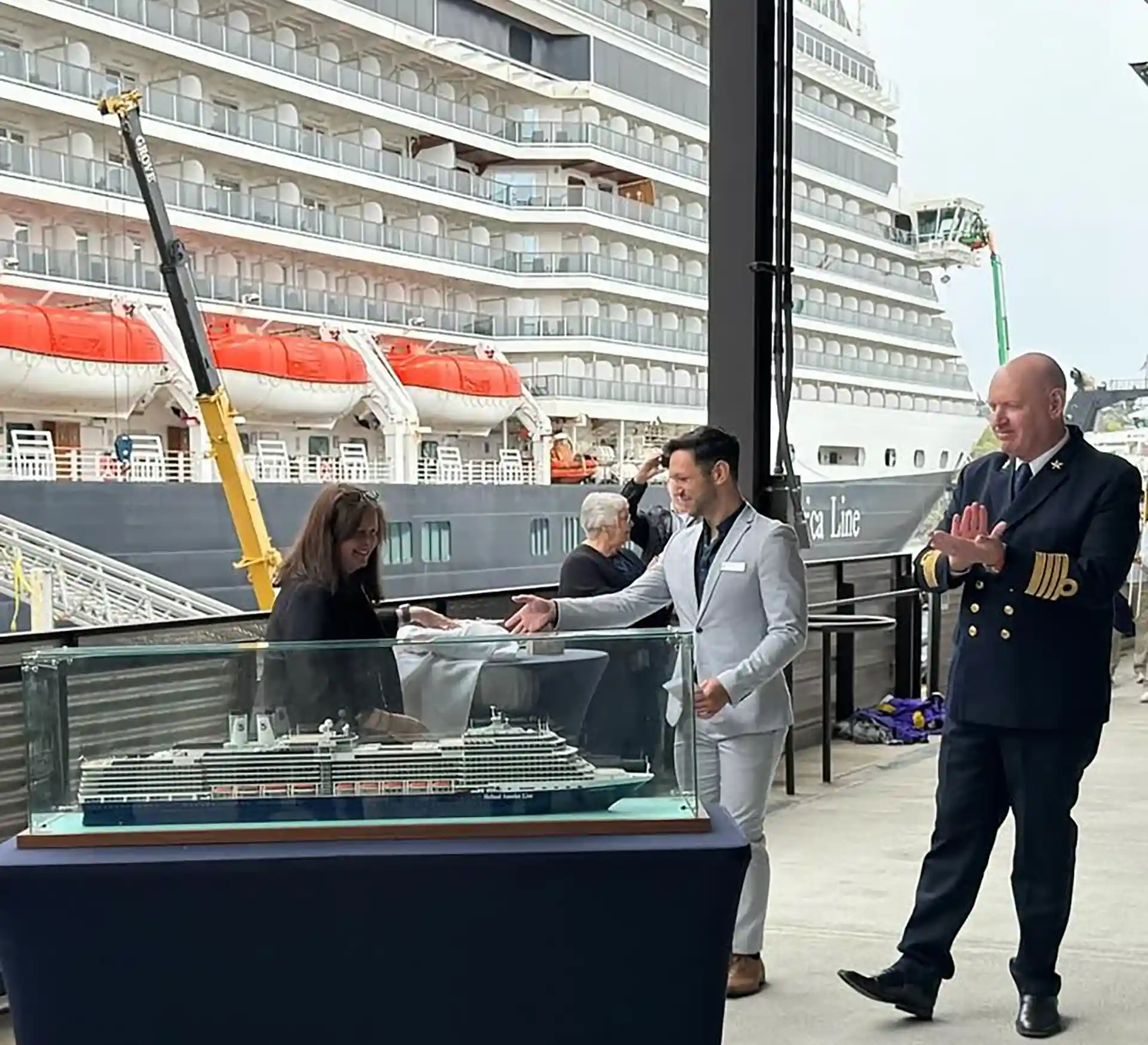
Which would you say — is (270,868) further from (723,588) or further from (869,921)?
(869,921)

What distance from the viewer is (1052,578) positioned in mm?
2604

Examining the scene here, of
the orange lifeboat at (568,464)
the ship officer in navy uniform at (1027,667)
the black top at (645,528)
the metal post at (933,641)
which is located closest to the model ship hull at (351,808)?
the ship officer in navy uniform at (1027,667)

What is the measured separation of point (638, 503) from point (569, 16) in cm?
892

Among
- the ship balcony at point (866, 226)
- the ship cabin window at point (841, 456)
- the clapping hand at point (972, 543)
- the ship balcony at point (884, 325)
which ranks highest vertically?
the ship balcony at point (866, 226)

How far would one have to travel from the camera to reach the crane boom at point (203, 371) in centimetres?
823

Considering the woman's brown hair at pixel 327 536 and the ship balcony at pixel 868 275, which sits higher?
the ship balcony at pixel 868 275

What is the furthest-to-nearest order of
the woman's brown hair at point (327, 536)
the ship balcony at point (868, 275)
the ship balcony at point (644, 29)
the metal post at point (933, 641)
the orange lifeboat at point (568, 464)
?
the ship balcony at point (868, 275) < the ship balcony at point (644, 29) < the orange lifeboat at point (568, 464) < the metal post at point (933, 641) < the woman's brown hair at point (327, 536)

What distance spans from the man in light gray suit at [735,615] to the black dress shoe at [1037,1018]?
60 cm

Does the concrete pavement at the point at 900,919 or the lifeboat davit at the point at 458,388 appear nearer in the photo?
the concrete pavement at the point at 900,919

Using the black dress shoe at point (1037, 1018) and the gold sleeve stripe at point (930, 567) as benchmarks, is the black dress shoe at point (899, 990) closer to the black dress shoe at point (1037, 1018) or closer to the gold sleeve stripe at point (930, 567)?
the black dress shoe at point (1037, 1018)

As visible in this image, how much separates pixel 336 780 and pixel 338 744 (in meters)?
0.05

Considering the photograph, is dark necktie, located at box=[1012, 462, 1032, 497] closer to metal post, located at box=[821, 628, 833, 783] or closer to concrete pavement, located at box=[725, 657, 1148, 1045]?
concrete pavement, located at box=[725, 657, 1148, 1045]

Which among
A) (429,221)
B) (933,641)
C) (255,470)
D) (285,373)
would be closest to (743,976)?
(933,641)

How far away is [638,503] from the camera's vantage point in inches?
203
